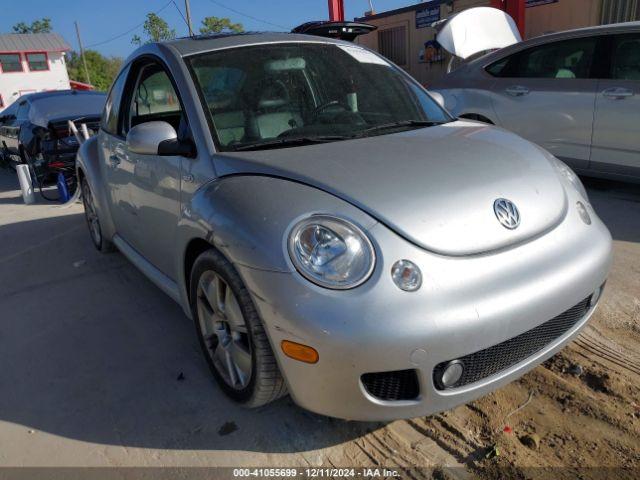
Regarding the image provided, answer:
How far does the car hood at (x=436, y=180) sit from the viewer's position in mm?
2006

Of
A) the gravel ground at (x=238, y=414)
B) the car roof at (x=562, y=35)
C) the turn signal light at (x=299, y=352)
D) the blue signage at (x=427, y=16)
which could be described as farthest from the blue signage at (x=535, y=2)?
the turn signal light at (x=299, y=352)

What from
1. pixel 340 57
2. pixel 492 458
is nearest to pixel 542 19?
pixel 340 57

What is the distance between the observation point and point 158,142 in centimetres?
264

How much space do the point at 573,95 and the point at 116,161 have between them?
405 centimetres

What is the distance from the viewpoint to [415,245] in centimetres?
194

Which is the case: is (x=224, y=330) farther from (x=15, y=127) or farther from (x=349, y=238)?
(x=15, y=127)

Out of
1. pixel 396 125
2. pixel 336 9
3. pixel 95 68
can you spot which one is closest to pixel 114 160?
pixel 396 125

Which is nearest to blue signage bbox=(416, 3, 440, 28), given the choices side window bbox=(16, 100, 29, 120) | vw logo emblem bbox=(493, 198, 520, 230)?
side window bbox=(16, 100, 29, 120)

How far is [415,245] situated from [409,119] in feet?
4.43

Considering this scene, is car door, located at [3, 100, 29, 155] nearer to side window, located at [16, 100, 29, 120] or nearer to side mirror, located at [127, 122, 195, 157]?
side window, located at [16, 100, 29, 120]

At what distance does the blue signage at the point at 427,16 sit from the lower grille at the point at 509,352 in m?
12.1

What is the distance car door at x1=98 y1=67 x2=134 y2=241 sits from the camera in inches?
137

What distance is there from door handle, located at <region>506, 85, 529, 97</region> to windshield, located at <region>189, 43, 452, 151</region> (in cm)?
253

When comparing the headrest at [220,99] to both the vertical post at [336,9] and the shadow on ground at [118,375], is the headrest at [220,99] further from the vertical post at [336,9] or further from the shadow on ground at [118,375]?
the vertical post at [336,9]
